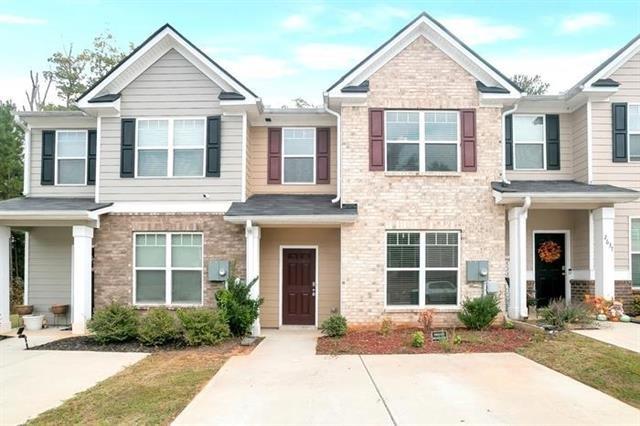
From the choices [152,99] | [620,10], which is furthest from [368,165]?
[620,10]

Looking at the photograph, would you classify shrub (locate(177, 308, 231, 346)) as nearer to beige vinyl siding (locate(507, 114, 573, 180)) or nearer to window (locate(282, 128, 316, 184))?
window (locate(282, 128, 316, 184))

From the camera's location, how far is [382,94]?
520 inches

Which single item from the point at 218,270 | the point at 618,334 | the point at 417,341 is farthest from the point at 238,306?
the point at 618,334

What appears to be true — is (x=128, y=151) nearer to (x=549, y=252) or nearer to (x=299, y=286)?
(x=299, y=286)

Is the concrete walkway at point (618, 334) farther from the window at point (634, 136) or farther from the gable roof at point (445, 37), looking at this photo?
the gable roof at point (445, 37)

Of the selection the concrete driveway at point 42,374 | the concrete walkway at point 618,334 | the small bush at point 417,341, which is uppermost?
the concrete walkway at point 618,334

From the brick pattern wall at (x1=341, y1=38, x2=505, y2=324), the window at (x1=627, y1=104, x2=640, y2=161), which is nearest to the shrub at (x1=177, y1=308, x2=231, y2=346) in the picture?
the brick pattern wall at (x1=341, y1=38, x2=505, y2=324)

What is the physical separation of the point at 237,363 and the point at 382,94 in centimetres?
761

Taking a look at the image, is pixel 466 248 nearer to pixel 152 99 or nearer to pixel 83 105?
pixel 152 99

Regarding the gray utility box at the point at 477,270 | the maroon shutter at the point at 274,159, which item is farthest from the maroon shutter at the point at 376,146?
the gray utility box at the point at 477,270

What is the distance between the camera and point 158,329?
1098cm

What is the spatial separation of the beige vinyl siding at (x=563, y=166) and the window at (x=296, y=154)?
5.75 meters

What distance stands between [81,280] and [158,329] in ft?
10.8

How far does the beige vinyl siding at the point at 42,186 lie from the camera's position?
14.9 meters
